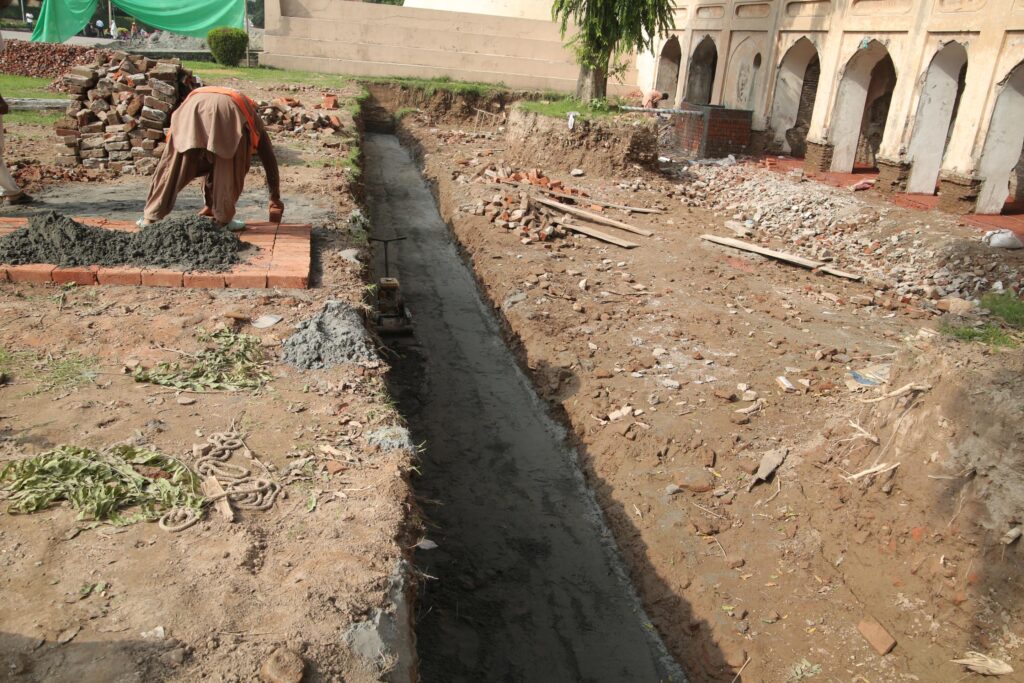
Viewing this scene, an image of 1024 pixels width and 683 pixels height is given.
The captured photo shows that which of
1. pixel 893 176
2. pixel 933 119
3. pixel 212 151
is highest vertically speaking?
pixel 933 119

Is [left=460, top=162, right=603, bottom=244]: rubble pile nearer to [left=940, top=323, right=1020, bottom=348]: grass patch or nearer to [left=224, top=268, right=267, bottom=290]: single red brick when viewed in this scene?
[left=224, top=268, right=267, bottom=290]: single red brick

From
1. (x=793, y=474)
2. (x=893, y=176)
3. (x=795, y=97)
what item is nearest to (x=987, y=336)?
(x=793, y=474)

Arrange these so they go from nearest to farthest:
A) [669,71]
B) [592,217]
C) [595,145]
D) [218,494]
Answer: [218,494]
[592,217]
[595,145]
[669,71]

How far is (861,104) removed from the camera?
14836 mm

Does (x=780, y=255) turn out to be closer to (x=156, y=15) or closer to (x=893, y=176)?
(x=893, y=176)

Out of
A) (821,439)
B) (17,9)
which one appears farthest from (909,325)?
(17,9)

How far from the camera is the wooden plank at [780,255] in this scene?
9.49 meters

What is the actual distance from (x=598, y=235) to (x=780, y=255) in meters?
2.45

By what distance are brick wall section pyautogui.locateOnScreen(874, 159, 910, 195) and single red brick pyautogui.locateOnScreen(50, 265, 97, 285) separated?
12.3 metres

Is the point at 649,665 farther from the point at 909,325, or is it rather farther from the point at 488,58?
the point at 488,58

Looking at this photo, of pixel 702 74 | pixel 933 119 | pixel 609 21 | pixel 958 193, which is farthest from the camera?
pixel 702 74

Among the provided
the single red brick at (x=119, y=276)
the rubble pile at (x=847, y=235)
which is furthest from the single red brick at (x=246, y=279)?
the rubble pile at (x=847, y=235)

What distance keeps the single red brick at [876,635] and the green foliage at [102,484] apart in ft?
12.1

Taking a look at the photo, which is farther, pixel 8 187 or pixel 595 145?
pixel 595 145
